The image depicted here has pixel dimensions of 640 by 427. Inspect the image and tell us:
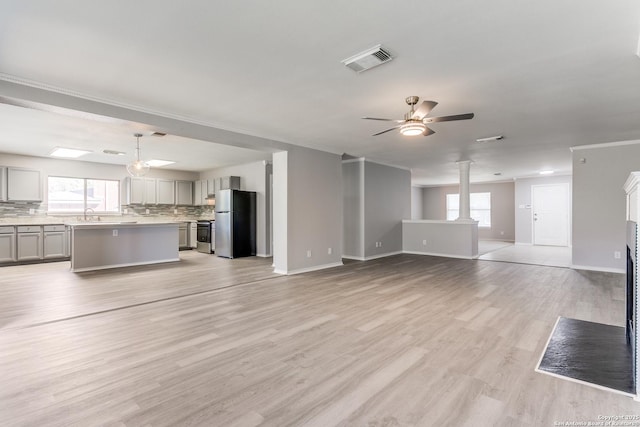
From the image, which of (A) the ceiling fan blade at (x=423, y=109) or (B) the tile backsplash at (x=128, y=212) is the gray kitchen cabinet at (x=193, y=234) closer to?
(B) the tile backsplash at (x=128, y=212)

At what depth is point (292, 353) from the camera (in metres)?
2.49

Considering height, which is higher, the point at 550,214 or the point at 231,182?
the point at 231,182

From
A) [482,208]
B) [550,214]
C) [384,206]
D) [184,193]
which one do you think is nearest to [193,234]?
[184,193]

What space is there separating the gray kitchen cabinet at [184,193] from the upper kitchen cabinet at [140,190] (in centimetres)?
69

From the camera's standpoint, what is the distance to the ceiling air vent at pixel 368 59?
250cm

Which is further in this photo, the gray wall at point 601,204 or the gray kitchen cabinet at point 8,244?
the gray kitchen cabinet at point 8,244

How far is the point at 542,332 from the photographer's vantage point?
9.50 ft

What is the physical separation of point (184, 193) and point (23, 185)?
372 centimetres

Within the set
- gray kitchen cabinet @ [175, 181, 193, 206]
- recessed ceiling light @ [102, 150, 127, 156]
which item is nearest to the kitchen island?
recessed ceiling light @ [102, 150, 127, 156]

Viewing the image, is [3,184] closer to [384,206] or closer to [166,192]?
[166,192]

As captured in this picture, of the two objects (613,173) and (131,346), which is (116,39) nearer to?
(131,346)

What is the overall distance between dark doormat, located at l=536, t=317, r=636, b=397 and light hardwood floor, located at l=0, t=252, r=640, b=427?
0.11 meters

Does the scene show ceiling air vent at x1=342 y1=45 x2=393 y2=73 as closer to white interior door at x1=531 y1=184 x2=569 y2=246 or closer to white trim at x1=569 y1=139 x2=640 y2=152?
white trim at x1=569 y1=139 x2=640 y2=152

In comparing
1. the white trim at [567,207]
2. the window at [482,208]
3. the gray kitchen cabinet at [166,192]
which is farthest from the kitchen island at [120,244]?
the white trim at [567,207]
